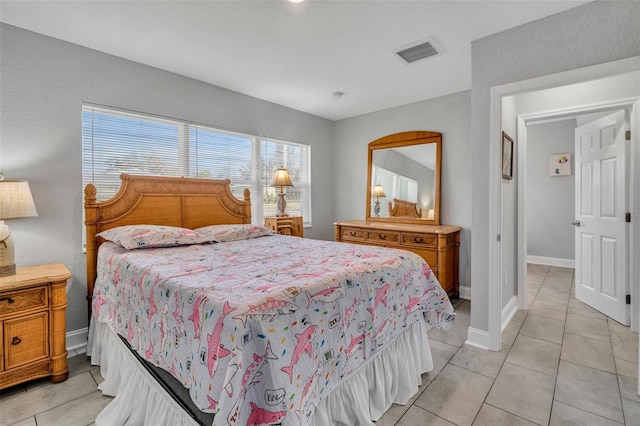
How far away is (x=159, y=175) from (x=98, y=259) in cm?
102

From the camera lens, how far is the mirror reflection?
402 centimetres

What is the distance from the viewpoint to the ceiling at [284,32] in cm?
206

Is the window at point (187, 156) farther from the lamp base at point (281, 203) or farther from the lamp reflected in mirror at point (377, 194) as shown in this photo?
the lamp reflected in mirror at point (377, 194)

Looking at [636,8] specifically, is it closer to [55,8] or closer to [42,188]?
[55,8]

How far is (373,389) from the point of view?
→ 5.57ft

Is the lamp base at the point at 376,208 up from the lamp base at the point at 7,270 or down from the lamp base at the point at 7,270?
up

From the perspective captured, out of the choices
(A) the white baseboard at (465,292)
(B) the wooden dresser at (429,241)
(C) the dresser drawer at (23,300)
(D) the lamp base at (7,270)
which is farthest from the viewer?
(A) the white baseboard at (465,292)

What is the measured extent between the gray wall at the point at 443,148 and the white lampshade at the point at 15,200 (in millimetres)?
3795

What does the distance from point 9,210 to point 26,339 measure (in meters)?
0.86

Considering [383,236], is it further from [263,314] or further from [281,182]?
A: [263,314]

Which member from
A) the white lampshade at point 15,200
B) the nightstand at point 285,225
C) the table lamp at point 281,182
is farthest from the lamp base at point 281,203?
the white lampshade at point 15,200

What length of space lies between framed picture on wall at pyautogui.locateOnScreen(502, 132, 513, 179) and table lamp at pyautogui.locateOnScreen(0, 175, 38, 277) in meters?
3.85

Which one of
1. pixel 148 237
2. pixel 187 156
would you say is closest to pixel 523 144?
pixel 187 156

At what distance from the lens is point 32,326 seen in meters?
1.99
